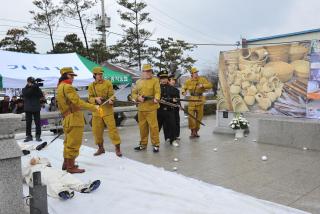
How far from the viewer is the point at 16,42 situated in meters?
21.9

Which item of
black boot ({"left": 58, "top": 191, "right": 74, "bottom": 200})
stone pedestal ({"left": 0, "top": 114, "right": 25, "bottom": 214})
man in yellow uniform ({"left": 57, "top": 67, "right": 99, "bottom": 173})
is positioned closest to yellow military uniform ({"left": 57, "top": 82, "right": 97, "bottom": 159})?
man in yellow uniform ({"left": 57, "top": 67, "right": 99, "bottom": 173})

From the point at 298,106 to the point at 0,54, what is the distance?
8095 millimetres

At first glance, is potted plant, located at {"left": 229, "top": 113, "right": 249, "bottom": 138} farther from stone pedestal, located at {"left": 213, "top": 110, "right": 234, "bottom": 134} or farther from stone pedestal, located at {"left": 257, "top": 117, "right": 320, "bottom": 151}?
stone pedestal, located at {"left": 257, "top": 117, "right": 320, "bottom": 151}

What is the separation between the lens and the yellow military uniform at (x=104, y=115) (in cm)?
713

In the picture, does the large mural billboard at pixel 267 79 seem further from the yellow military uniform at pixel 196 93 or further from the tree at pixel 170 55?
the tree at pixel 170 55

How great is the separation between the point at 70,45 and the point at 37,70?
42.4 feet

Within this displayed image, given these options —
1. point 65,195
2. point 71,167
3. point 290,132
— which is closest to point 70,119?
point 71,167

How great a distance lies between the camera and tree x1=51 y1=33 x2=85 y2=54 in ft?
74.8

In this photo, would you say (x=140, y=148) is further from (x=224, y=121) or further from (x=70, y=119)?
(x=224, y=121)

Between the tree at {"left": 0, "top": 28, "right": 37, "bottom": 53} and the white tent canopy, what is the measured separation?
10.7 meters

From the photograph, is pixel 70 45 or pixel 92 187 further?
pixel 70 45

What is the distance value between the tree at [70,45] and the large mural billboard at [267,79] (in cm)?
1498

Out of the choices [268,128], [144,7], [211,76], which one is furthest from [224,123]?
[211,76]

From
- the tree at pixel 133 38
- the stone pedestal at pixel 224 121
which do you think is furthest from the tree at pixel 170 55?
the stone pedestal at pixel 224 121
